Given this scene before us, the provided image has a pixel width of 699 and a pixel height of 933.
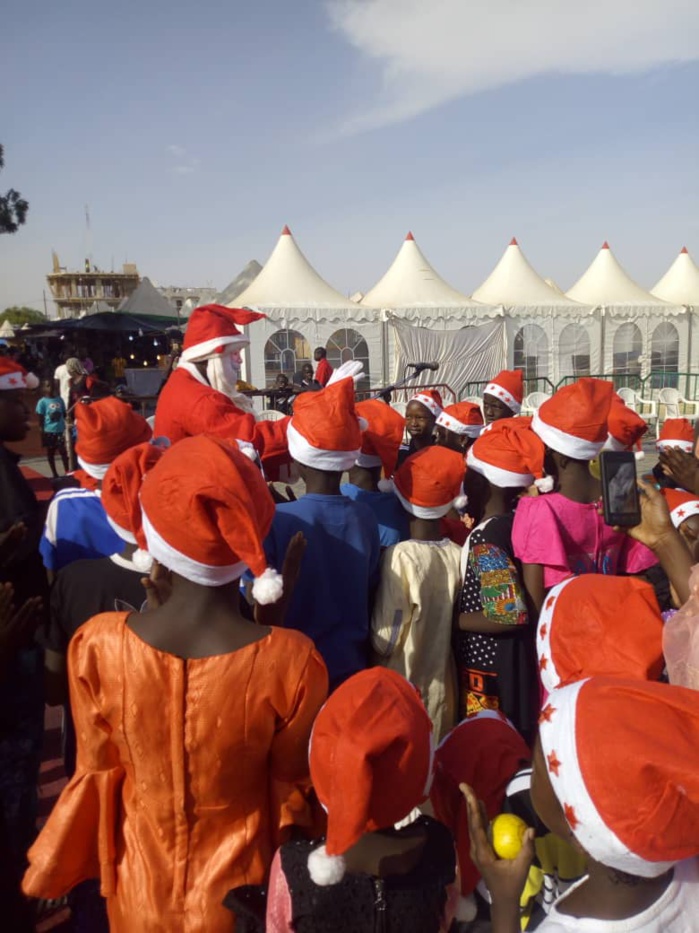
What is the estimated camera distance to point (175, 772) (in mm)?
1608

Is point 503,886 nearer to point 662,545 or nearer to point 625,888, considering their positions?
point 625,888

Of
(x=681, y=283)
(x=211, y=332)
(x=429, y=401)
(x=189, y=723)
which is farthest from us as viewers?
(x=681, y=283)

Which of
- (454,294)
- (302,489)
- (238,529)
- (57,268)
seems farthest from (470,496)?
(57,268)

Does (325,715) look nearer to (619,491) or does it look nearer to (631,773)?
(631,773)

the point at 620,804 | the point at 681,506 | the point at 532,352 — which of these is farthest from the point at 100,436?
the point at 532,352

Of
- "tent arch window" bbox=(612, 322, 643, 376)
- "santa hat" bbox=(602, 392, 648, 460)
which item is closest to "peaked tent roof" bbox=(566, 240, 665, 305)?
"tent arch window" bbox=(612, 322, 643, 376)

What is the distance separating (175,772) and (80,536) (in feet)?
4.77

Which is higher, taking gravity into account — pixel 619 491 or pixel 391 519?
pixel 619 491

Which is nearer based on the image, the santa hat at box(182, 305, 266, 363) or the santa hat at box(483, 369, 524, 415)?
the santa hat at box(182, 305, 266, 363)

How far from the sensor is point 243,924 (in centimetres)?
160

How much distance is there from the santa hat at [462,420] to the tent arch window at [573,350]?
44.9 ft

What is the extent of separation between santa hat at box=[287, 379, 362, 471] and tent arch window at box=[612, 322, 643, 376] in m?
17.2

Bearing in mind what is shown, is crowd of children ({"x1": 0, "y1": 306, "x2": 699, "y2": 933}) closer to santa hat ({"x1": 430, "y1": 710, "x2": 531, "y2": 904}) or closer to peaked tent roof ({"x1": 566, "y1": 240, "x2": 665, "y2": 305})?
santa hat ({"x1": 430, "y1": 710, "x2": 531, "y2": 904})

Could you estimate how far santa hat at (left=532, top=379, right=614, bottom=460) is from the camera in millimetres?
2977
